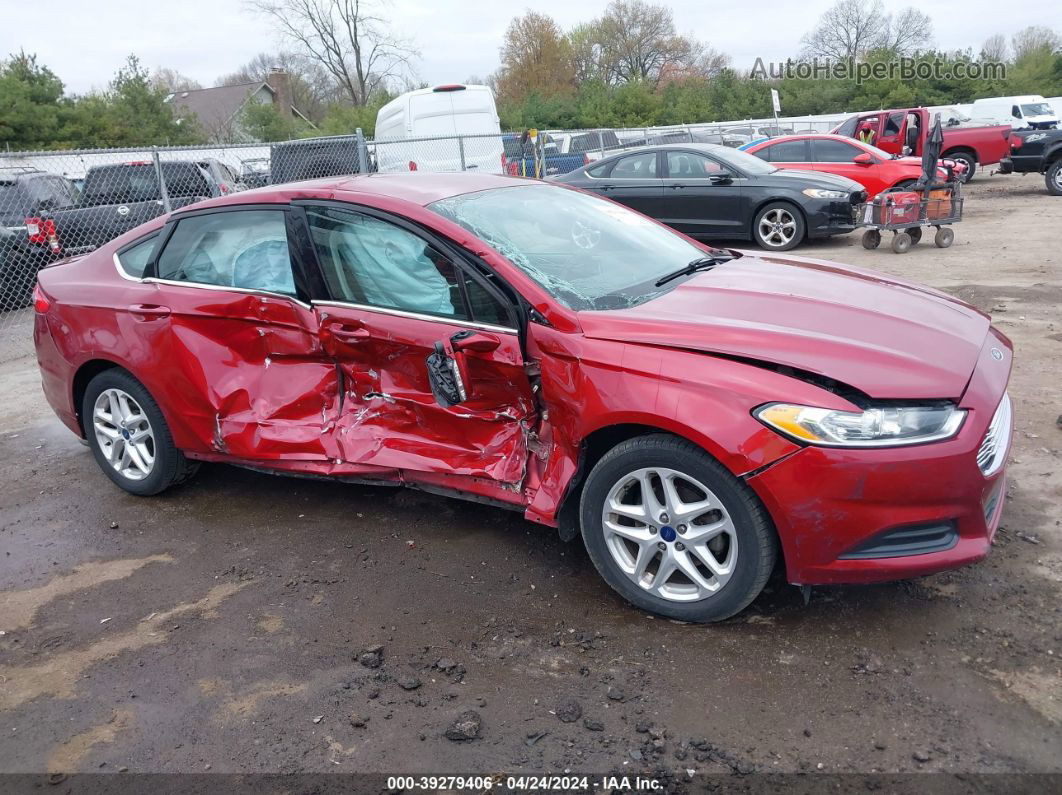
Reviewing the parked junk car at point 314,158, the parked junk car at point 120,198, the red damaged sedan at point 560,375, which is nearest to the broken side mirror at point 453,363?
the red damaged sedan at point 560,375

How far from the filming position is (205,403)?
4273 millimetres

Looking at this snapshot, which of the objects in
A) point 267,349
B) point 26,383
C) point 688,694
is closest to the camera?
point 688,694

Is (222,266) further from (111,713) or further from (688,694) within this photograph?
(688,694)

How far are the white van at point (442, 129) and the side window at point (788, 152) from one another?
16.1ft

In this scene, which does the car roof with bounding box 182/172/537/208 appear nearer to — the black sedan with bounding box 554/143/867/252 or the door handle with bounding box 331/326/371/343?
the door handle with bounding box 331/326/371/343

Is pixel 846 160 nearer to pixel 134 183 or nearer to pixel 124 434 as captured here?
pixel 134 183

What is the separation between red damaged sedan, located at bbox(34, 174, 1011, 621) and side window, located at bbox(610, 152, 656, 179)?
802cm

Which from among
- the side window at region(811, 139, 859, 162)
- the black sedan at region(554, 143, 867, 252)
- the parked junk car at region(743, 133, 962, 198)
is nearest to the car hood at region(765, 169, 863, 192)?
the black sedan at region(554, 143, 867, 252)

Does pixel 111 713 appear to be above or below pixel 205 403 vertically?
below

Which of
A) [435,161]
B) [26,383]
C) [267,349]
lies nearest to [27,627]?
[267,349]

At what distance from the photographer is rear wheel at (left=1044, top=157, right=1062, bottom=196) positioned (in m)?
16.7

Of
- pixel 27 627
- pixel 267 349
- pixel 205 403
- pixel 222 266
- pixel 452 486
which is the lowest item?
pixel 27 627

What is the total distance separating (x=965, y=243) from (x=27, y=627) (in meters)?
11.8

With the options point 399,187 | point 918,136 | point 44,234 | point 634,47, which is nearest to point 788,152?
point 918,136
